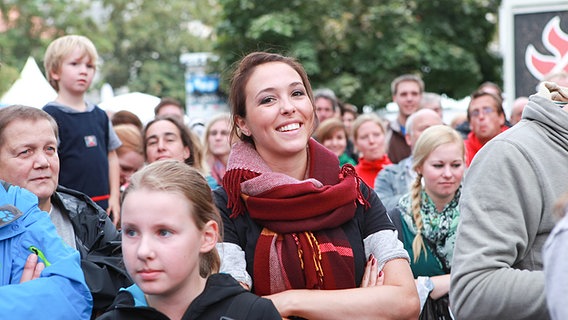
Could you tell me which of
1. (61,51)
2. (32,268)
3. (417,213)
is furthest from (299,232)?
(61,51)

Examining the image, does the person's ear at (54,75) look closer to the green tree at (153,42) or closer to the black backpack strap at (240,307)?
the black backpack strap at (240,307)

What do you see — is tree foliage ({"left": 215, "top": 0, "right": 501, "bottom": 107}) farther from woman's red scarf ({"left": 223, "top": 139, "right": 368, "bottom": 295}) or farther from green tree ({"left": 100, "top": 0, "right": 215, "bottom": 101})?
woman's red scarf ({"left": 223, "top": 139, "right": 368, "bottom": 295})

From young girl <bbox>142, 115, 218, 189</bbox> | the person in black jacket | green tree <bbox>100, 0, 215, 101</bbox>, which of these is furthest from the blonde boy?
green tree <bbox>100, 0, 215, 101</bbox>

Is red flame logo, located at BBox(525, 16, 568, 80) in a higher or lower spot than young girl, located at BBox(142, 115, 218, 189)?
higher

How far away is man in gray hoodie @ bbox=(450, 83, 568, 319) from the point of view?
7.96 feet

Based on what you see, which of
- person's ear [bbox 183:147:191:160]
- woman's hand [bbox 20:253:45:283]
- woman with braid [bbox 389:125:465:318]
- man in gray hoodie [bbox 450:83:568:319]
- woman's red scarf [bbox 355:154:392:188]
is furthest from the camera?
woman's red scarf [bbox 355:154:392:188]

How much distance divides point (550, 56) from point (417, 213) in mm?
6239

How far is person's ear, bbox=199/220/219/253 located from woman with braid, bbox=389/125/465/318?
1.87 m

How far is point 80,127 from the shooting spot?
21.5 feet

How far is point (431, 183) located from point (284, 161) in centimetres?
238

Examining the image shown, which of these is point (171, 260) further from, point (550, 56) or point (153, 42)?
point (153, 42)

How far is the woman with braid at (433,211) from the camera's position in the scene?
16.3 ft

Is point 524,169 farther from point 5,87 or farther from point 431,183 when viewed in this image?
point 5,87

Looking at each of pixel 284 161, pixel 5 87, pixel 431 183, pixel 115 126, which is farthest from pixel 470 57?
pixel 284 161
